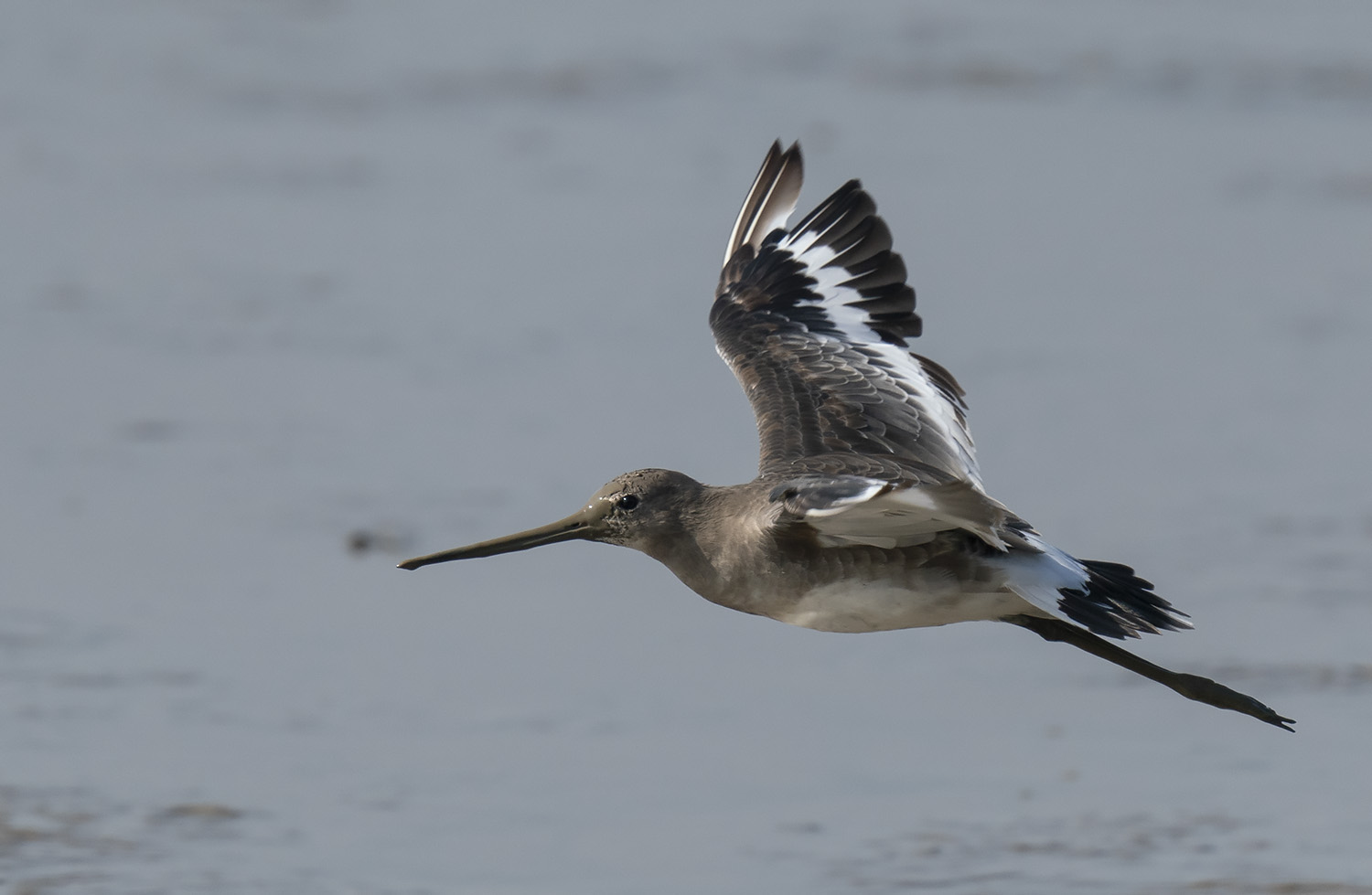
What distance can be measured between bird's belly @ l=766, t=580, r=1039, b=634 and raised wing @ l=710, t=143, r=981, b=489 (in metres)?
0.52

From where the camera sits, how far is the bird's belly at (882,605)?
18.0ft

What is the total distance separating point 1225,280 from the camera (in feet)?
35.1

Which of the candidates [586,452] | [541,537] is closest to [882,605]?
[541,537]

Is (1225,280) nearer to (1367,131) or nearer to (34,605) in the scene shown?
(1367,131)

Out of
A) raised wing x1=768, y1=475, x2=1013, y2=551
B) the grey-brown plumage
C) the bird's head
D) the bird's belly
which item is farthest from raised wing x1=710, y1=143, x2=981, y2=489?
raised wing x1=768, y1=475, x2=1013, y2=551

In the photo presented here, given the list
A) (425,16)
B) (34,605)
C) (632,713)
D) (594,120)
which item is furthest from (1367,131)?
(34,605)

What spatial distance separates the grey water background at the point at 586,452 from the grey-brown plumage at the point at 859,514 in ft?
2.54

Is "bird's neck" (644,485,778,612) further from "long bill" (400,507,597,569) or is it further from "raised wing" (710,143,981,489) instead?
"raised wing" (710,143,981,489)

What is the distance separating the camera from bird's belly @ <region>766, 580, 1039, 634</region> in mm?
5496

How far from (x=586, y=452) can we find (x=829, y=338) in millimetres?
1742

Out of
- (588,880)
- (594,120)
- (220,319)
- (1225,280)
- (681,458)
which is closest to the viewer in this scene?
(588,880)

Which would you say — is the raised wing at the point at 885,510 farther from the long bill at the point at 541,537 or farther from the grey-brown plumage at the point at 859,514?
the long bill at the point at 541,537

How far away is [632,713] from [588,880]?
3.29 feet

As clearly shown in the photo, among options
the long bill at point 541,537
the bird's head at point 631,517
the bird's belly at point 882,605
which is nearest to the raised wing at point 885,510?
the bird's belly at point 882,605
